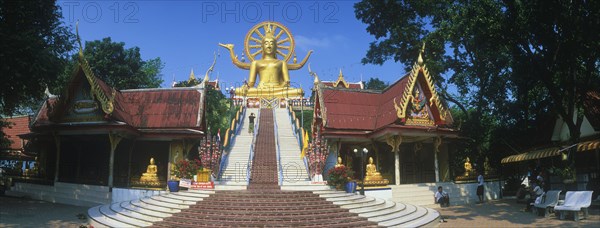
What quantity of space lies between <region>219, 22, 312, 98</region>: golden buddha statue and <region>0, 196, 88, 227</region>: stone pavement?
841 inches

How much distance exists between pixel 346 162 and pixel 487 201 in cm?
660

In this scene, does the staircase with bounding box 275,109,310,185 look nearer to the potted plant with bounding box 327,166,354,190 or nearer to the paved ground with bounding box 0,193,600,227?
the potted plant with bounding box 327,166,354,190

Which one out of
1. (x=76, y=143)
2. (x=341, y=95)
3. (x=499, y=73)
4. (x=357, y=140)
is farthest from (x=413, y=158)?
(x=76, y=143)

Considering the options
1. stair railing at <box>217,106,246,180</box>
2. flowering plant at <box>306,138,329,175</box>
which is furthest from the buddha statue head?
flowering plant at <box>306,138,329,175</box>

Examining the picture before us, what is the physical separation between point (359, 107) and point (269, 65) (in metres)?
19.8

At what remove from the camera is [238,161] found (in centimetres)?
1958

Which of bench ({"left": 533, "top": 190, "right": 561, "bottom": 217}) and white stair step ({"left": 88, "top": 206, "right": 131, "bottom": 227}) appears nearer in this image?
white stair step ({"left": 88, "top": 206, "right": 131, "bottom": 227})

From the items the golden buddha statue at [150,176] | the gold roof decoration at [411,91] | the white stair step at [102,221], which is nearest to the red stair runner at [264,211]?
the white stair step at [102,221]

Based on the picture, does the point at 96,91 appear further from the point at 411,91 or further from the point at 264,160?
the point at 411,91

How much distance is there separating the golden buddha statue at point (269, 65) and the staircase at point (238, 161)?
13.1 m

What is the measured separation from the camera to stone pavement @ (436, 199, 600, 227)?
11625mm

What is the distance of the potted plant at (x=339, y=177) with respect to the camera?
15734 millimetres

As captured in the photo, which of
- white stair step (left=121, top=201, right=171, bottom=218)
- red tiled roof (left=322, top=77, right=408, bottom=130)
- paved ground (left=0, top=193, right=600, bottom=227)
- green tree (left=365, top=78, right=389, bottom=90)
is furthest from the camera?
green tree (left=365, top=78, right=389, bottom=90)

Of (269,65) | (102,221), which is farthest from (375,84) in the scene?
(102,221)
